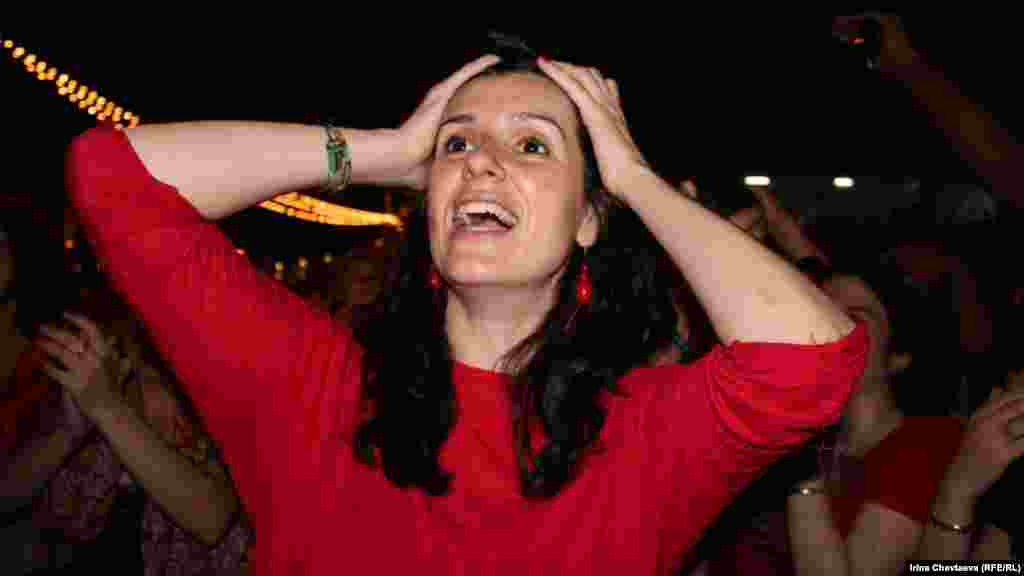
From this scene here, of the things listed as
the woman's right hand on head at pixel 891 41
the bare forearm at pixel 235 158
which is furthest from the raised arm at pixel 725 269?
the woman's right hand on head at pixel 891 41

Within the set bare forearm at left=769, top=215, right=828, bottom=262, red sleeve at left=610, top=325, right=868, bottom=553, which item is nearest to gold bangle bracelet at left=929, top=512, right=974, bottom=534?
red sleeve at left=610, top=325, right=868, bottom=553

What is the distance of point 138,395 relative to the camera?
2781 millimetres

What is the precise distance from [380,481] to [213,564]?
1.21m

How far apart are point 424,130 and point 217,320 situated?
2.31ft

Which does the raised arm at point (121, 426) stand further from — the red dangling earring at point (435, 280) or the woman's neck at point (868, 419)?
the woman's neck at point (868, 419)

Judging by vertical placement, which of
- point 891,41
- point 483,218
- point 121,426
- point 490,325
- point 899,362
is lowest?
point 899,362

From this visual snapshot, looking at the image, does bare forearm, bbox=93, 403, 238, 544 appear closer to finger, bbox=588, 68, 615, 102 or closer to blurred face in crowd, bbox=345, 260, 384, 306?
finger, bbox=588, 68, 615, 102

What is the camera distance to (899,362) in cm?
361

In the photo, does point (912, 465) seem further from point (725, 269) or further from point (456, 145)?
point (456, 145)

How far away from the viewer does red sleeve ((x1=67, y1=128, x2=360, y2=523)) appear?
1370mm

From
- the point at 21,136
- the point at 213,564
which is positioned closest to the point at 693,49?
the point at 21,136

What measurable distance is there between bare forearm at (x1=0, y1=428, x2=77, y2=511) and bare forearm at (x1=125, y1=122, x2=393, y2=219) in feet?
4.93

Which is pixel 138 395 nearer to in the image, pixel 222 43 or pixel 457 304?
pixel 457 304

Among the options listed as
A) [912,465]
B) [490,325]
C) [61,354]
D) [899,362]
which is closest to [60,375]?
[61,354]
